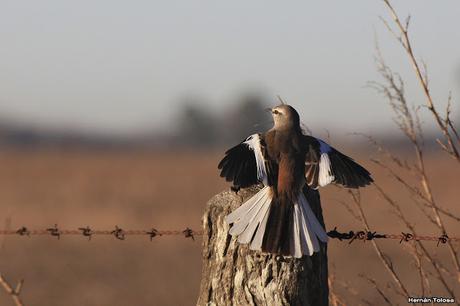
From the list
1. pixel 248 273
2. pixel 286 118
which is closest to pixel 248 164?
pixel 286 118

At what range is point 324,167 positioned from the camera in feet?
15.4

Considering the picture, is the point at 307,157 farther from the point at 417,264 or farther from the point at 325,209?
the point at 325,209

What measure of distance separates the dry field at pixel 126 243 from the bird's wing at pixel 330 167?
3.17 feet

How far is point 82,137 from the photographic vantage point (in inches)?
4530

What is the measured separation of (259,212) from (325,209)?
20403 millimetres

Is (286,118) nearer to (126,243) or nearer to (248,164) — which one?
(248,164)

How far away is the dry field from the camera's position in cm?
1460

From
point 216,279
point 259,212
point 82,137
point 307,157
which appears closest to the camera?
point 216,279

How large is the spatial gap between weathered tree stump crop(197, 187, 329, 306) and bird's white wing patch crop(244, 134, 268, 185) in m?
0.64

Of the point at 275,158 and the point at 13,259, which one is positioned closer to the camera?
the point at 275,158

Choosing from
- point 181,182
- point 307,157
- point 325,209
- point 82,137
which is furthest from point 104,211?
point 82,137

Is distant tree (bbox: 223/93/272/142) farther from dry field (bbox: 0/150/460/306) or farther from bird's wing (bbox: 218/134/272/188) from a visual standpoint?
bird's wing (bbox: 218/134/272/188)

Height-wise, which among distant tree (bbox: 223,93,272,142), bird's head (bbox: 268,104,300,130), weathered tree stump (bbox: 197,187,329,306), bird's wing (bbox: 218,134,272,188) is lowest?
weathered tree stump (bbox: 197,187,329,306)

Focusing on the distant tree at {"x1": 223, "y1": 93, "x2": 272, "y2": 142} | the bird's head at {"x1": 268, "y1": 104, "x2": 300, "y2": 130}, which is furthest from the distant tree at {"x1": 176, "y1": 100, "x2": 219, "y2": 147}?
the bird's head at {"x1": 268, "y1": 104, "x2": 300, "y2": 130}
